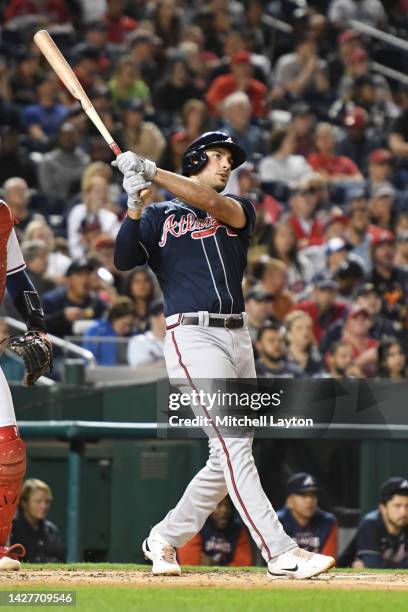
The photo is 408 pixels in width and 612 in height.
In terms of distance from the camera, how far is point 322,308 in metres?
10.5

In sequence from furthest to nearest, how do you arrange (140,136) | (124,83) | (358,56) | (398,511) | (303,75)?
(358,56) → (303,75) → (124,83) → (140,136) → (398,511)

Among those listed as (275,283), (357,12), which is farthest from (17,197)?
(357,12)

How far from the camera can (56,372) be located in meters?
9.25

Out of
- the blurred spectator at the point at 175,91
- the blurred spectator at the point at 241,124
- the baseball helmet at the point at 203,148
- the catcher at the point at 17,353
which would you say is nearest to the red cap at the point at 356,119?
the blurred spectator at the point at 241,124

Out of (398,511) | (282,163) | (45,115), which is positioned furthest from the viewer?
(282,163)

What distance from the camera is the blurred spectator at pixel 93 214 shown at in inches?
440

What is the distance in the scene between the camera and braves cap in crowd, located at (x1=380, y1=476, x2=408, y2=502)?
7127 millimetres

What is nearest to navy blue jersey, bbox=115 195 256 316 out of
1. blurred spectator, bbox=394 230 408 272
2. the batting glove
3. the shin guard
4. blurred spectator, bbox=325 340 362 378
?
the batting glove

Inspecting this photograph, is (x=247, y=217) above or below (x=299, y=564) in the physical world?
above

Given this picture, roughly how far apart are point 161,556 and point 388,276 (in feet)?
19.8

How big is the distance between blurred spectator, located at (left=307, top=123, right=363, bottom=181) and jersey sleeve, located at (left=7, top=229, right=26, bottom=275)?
8.04 m

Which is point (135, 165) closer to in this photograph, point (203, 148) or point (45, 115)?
point (203, 148)

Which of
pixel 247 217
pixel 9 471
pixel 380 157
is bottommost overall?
pixel 380 157

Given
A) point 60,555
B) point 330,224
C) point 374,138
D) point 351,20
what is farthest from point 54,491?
point 351,20
